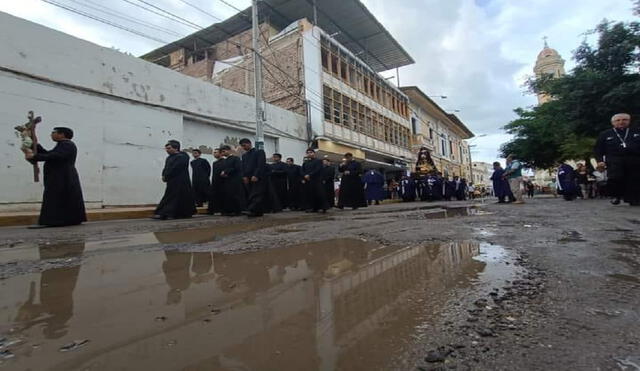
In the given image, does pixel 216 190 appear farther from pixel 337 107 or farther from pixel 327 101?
pixel 337 107

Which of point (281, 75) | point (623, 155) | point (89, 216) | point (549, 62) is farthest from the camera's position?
point (549, 62)

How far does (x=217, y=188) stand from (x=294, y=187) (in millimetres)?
2937

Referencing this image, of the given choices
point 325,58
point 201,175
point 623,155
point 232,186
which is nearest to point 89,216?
point 201,175

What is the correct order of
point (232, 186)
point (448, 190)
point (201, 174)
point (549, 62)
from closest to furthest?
point (232, 186), point (201, 174), point (448, 190), point (549, 62)

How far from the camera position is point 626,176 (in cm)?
679

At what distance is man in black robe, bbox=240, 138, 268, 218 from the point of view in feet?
24.4

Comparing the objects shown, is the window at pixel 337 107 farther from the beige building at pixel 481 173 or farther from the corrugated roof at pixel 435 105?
the beige building at pixel 481 173

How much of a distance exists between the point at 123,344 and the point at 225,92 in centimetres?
1422

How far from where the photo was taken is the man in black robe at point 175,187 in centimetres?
734

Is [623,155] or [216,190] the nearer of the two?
[623,155]

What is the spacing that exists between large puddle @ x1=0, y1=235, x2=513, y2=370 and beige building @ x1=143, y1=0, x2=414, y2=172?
17.1 meters

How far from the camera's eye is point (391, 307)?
5.30ft

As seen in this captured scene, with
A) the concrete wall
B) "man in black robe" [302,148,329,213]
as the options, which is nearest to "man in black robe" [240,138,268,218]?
"man in black robe" [302,148,329,213]

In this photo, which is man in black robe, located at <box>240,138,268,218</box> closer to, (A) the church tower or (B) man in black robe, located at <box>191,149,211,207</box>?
(B) man in black robe, located at <box>191,149,211,207</box>
